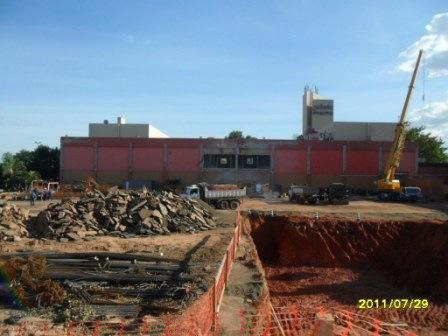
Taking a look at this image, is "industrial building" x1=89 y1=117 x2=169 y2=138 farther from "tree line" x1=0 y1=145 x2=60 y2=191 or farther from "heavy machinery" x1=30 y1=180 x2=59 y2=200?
"heavy machinery" x1=30 y1=180 x2=59 y2=200

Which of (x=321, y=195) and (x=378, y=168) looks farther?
(x=378, y=168)

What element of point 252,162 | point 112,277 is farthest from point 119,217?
point 252,162

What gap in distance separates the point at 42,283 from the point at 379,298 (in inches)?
525

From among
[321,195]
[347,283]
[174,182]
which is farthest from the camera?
[174,182]

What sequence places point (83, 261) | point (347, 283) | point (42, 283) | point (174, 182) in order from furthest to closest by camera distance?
point (174, 182) → point (347, 283) → point (83, 261) → point (42, 283)

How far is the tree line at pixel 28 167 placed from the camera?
6544 centimetres

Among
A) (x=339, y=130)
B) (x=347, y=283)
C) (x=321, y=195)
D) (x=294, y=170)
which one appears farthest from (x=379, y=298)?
(x=339, y=130)

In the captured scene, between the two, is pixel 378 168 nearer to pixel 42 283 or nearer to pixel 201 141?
pixel 201 141

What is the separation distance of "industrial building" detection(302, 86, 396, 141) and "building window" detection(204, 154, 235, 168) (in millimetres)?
16737

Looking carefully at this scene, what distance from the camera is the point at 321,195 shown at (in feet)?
141

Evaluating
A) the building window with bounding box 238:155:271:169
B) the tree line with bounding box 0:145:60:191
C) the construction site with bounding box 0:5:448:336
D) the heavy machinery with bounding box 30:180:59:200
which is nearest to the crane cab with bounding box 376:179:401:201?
the construction site with bounding box 0:5:448:336

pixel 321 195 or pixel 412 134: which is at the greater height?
pixel 412 134

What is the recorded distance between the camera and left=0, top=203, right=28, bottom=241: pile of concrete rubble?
20.6 metres

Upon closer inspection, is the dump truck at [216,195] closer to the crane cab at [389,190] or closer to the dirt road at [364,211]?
the dirt road at [364,211]
